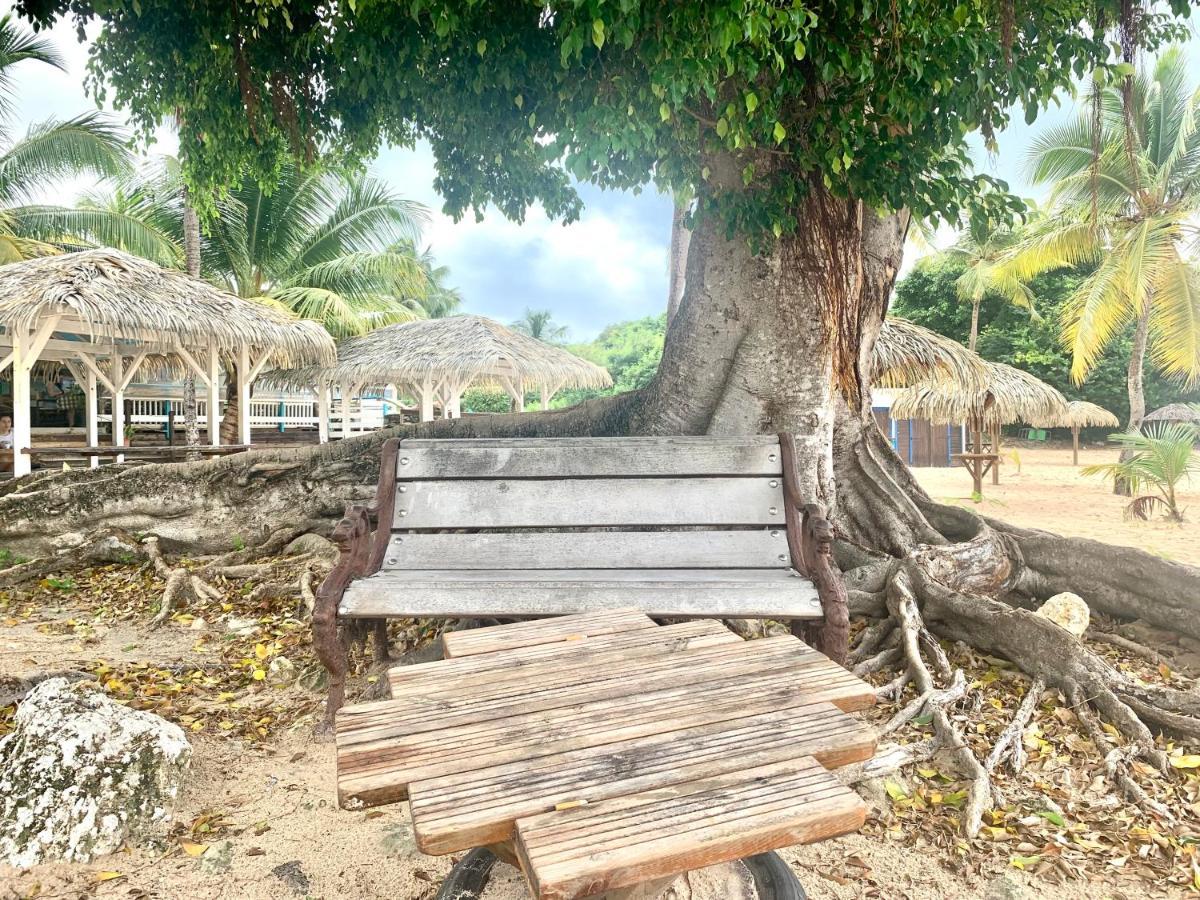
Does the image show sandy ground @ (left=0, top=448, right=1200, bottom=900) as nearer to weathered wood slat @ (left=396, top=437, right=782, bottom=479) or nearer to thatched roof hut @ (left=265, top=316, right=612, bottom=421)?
weathered wood slat @ (left=396, top=437, right=782, bottom=479)

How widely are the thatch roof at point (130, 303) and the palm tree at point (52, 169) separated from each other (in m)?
3.23

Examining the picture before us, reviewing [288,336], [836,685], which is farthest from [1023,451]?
[836,685]

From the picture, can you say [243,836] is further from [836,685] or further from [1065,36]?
[1065,36]

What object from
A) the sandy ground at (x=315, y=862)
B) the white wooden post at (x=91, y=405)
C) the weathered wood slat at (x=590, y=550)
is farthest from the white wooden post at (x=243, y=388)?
the sandy ground at (x=315, y=862)

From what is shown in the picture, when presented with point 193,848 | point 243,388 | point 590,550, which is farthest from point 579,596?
point 243,388

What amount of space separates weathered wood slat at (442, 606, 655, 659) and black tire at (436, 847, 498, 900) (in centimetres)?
42

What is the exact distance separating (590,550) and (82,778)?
179cm

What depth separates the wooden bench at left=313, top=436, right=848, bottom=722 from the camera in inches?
108

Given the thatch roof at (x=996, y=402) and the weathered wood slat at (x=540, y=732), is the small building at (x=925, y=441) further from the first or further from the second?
the weathered wood slat at (x=540, y=732)

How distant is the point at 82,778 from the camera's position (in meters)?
2.06

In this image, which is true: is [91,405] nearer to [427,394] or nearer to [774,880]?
[427,394]

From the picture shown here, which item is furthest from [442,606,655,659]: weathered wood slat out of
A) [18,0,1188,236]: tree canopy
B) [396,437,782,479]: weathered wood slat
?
[18,0,1188,236]: tree canopy

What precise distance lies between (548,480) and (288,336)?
9.40m

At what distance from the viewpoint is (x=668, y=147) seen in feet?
10.9
